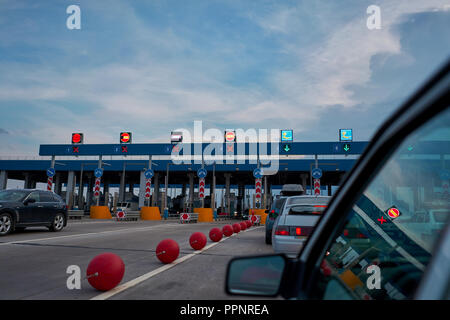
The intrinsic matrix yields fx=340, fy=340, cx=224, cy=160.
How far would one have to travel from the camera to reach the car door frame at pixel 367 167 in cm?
79

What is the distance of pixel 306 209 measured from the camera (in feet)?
22.5

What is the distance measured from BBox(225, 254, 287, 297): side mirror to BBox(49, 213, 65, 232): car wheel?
13.5 meters

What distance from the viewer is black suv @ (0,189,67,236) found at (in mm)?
10992

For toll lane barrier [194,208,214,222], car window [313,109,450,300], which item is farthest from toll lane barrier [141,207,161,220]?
car window [313,109,450,300]

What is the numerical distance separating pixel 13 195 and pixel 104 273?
9156 millimetres

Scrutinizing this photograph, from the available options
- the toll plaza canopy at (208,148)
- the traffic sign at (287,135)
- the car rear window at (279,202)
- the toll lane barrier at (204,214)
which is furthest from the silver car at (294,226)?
the traffic sign at (287,135)

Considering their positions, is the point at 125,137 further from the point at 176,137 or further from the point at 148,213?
the point at 148,213

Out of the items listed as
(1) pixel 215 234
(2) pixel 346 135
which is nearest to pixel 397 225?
(1) pixel 215 234

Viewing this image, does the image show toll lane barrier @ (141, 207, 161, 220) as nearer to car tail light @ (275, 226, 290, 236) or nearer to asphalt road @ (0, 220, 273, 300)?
asphalt road @ (0, 220, 273, 300)

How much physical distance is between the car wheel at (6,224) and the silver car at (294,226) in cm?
909

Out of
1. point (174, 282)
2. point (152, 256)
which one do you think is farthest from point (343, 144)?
point (174, 282)
